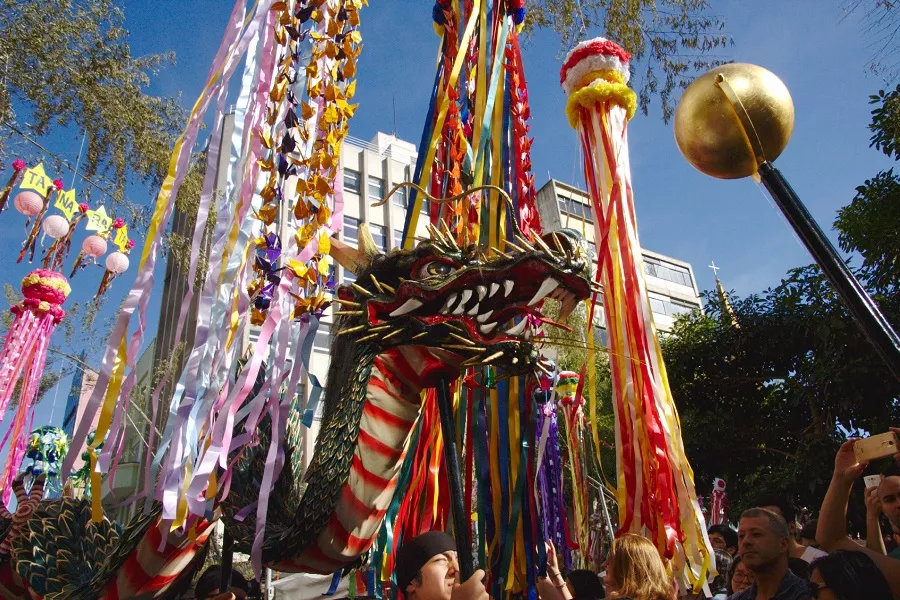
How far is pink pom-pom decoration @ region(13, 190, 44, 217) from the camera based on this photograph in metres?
6.76

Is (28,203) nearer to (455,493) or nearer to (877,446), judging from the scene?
(455,493)

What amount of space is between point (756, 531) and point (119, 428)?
2162 mm

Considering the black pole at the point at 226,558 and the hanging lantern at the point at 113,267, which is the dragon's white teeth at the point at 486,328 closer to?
the black pole at the point at 226,558

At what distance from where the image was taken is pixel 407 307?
1.94m

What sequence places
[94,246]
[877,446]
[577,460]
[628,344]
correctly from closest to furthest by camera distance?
[877,446]
[628,344]
[577,460]
[94,246]

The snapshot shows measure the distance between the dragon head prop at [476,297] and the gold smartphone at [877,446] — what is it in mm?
1057

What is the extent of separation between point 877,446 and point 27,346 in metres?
7.55

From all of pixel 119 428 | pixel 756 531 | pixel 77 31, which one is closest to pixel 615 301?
pixel 756 531

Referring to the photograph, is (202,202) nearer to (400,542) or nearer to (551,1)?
(400,542)

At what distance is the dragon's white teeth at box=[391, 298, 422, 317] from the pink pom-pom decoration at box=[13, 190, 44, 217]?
6494 mm

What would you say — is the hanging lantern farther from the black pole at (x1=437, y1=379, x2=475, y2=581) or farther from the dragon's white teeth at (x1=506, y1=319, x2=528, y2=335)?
the dragon's white teeth at (x1=506, y1=319, x2=528, y2=335)

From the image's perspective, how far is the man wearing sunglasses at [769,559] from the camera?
7.27ft

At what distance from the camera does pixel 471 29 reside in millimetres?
3088

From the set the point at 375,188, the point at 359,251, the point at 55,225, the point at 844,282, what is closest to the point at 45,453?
the point at 55,225
